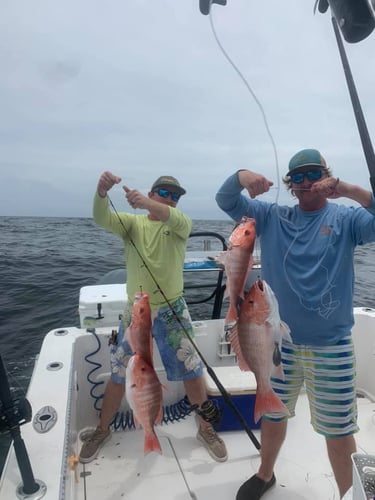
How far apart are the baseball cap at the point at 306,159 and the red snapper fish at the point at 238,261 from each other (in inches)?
20.8

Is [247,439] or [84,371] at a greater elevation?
[84,371]

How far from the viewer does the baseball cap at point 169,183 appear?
2.89 meters

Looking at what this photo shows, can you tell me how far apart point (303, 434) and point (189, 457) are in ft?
3.62

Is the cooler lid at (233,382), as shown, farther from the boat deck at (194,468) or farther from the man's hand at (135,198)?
the man's hand at (135,198)

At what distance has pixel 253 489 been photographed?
250 centimetres

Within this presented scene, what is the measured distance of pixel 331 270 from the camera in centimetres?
208

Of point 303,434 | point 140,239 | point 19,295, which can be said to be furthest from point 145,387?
point 19,295

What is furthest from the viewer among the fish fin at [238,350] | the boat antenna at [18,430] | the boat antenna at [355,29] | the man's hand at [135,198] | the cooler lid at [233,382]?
the cooler lid at [233,382]

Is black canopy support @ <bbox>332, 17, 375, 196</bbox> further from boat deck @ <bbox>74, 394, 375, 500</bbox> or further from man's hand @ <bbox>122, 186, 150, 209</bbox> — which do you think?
boat deck @ <bbox>74, 394, 375, 500</bbox>

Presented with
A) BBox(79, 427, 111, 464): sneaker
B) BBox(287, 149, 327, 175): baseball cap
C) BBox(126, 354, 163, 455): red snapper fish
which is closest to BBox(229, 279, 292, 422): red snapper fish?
BBox(126, 354, 163, 455): red snapper fish

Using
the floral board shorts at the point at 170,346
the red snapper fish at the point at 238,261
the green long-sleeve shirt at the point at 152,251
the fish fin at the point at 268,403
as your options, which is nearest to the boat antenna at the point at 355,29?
the red snapper fish at the point at 238,261

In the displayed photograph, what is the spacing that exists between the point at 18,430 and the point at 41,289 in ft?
28.5

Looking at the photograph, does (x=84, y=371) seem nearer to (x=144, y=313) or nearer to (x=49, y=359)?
(x=49, y=359)

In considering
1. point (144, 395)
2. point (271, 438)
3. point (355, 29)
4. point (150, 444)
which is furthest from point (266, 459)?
point (355, 29)
